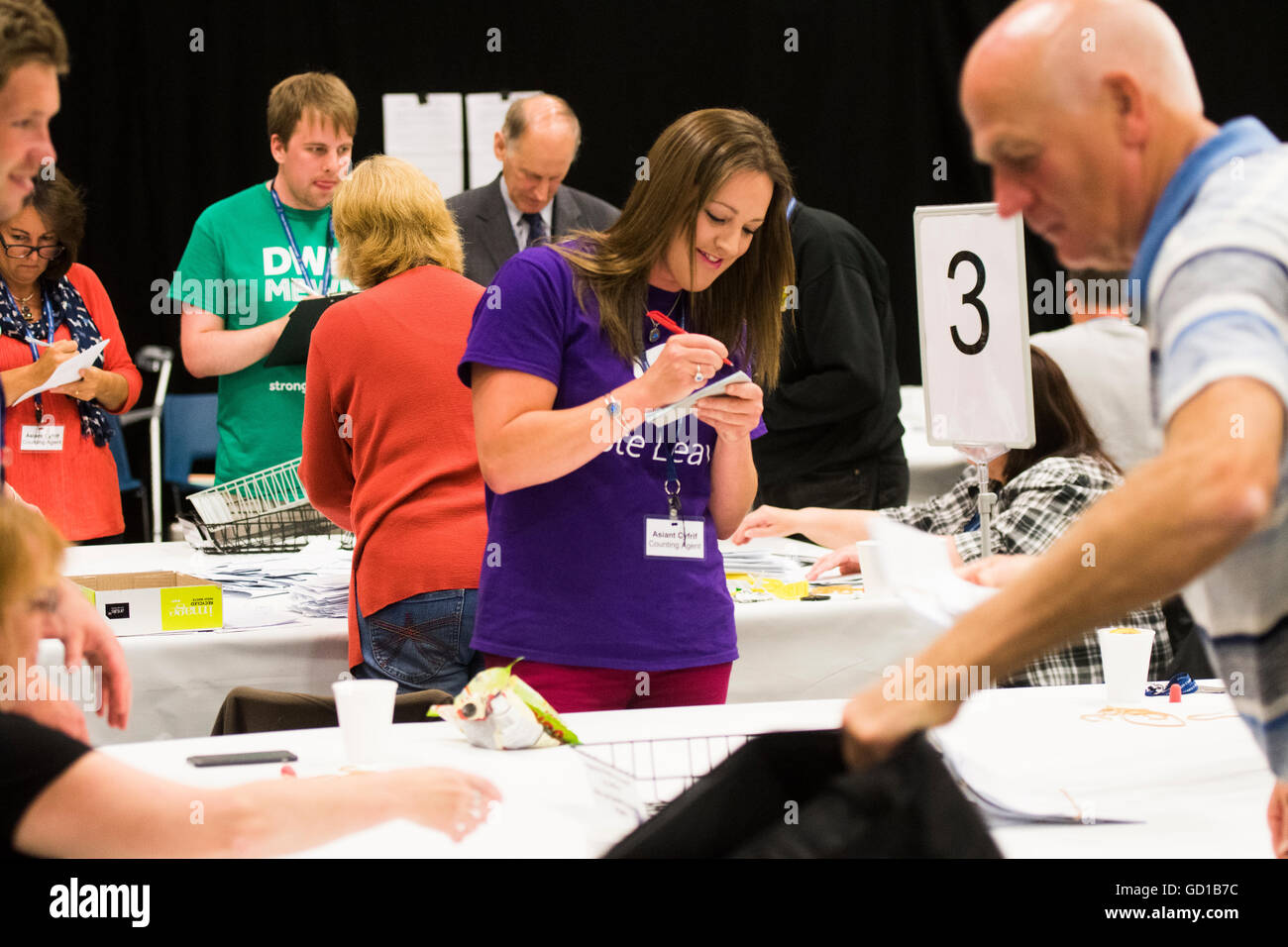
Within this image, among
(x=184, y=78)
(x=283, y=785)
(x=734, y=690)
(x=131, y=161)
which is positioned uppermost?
(x=184, y=78)

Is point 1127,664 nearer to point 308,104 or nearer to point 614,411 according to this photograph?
point 614,411

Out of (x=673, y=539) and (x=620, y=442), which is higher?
(x=620, y=442)

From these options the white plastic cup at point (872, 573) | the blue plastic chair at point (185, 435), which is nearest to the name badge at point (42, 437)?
the white plastic cup at point (872, 573)

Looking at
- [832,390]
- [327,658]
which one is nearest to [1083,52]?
[327,658]

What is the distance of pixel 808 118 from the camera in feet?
19.1

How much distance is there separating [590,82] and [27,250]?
10.7ft

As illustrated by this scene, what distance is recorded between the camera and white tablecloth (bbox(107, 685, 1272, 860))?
49.3 inches

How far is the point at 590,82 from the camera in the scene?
5.66 meters

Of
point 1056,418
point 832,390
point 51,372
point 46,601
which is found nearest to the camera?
point 46,601

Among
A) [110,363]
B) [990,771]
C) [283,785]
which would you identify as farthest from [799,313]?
[283,785]

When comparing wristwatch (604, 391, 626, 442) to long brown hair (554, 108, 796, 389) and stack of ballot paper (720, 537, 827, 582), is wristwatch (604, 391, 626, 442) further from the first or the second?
stack of ballot paper (720, 537, 827, 582)

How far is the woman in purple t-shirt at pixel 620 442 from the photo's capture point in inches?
67.8

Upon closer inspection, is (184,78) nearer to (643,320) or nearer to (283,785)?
(643,320)

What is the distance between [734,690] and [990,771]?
1018mm
